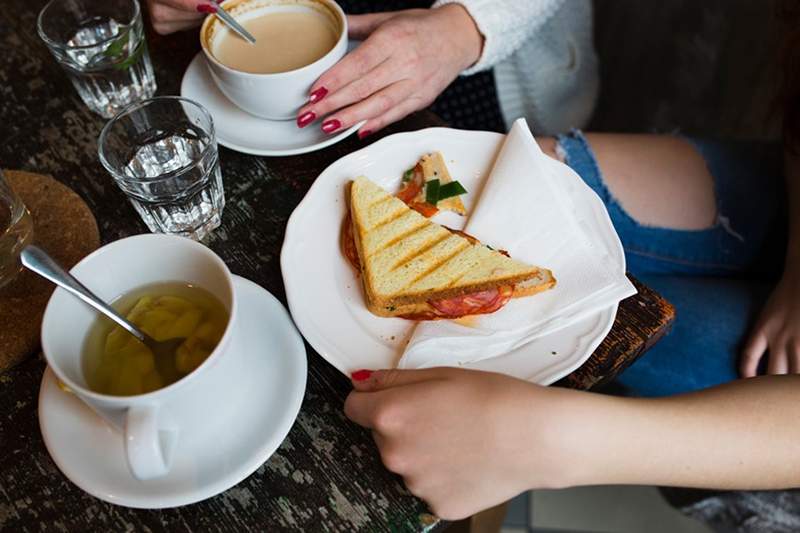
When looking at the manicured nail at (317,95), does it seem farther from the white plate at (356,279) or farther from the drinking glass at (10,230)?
the drinking glass at (10,230)

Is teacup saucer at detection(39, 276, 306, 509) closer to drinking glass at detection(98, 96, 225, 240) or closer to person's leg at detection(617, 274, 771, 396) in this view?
drinking glass at detection(98, 96, 225, 240)

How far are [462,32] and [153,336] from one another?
0.59m

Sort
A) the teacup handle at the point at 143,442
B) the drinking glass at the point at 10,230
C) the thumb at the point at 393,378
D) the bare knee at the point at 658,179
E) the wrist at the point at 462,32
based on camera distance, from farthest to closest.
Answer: the bare knee at the point at 658,179
the wrist at the point at 462,32
the drinking glass at the point at 10,230
the thumb at the point at 393,378
the teacup handle at the point at 143,442

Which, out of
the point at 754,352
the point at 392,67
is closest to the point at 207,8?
the point at 392,67

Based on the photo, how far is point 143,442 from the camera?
542mm

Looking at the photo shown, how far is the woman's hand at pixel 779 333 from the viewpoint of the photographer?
938mm

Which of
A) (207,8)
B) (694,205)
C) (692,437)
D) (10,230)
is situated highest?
(207,8)

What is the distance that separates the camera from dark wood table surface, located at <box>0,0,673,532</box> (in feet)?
2.09

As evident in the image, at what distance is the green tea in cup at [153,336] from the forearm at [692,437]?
1.04 ft

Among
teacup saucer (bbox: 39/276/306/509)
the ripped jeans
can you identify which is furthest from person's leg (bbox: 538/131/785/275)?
teacup saucer (bbox: 39/276/306/509)

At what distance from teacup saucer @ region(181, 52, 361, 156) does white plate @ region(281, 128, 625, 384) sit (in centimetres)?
7

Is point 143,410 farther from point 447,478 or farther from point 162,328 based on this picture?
point 447,478

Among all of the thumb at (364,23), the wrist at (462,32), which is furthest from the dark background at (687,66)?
the thumb at (364,23)

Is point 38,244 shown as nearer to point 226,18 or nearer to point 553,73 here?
point 226,18
